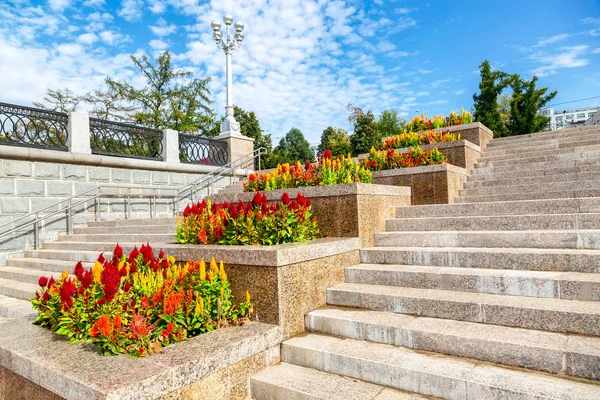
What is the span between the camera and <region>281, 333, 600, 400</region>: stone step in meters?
2.68

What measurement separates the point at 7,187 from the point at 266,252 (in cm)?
918

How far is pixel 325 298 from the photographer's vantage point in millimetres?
4578

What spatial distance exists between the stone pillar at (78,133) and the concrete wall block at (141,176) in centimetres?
154

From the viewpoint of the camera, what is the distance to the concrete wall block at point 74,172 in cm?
1091

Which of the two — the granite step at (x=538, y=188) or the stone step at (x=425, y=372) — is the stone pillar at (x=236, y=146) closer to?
the granite step at (x=538, y=188)

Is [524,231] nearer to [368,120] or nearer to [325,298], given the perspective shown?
[325,298]

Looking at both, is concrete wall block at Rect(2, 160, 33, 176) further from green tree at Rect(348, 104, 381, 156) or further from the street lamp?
green tree at Rect(348, 104, 381, 156)

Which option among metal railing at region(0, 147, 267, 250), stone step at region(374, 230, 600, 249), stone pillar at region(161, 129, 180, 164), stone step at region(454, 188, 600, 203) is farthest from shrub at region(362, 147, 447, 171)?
stone pillar at region(161, 129, 180, 164)

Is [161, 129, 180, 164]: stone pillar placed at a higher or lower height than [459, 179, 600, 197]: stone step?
higher

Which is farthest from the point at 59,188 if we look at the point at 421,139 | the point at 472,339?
the point at 472,339

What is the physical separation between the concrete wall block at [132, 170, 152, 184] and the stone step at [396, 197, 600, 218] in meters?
9.33

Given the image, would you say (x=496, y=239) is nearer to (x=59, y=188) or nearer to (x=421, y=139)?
(x=421, y=139)

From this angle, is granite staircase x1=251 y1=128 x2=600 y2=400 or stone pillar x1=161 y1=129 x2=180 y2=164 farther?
stone pillar x1=161 y1=129 x2=180 y2=164

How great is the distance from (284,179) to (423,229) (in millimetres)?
2380
